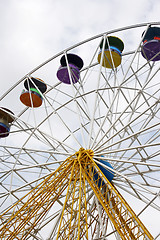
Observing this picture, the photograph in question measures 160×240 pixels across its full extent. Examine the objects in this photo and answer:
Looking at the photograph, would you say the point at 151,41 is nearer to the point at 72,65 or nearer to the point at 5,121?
the point at 72,65

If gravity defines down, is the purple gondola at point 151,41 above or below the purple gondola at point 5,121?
below

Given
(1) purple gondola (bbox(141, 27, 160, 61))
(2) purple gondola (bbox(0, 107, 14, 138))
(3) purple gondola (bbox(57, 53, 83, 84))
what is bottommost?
(1) purple gondola (bbox(141, 27, 160, 61))

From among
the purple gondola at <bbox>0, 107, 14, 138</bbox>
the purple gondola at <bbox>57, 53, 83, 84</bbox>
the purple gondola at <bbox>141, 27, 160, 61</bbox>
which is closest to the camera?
the purple gondola at <bbox>141, 27, 160, 61</bbox>

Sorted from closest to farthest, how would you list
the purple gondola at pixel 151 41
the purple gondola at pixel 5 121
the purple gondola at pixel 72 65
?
the purple gondola at pixel 151 41 → the purple gondola at pixel 72 65 → the purple gondola at pixel 5 121

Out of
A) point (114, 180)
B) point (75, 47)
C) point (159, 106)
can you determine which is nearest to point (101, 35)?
point (75, 47)

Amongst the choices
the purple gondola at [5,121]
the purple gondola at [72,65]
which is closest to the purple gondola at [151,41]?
the purple gondola at [72,65]

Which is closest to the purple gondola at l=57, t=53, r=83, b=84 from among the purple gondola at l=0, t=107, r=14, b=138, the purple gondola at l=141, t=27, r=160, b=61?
the purple gondola at l=141, t=27, r=160, b=61

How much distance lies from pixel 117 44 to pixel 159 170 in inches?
340

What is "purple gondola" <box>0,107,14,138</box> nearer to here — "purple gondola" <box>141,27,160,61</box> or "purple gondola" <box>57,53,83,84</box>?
"purple gondola" <box>57,53,83,84</box>

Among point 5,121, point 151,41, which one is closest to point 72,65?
point 151,41

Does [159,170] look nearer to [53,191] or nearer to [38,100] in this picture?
[53,191]

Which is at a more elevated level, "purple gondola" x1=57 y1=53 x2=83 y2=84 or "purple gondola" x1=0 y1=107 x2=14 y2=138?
"purple gondola" x1=0 y1=107 x2=14 y2=138

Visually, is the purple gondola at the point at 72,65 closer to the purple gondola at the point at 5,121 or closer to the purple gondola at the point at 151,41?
the purple gondola at the point at 151,41

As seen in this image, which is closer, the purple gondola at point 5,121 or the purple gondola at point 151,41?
the purple gondola at point 151,41
